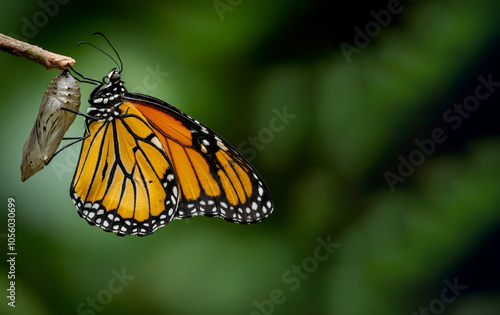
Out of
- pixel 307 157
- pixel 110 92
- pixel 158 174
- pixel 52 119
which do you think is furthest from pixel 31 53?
pixel 307 157

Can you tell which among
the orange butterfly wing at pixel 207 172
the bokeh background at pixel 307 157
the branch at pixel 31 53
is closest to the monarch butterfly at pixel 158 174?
the orange butterfly wing at pixel 207 172

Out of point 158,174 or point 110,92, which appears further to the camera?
point 158,174

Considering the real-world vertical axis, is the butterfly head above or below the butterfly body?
above

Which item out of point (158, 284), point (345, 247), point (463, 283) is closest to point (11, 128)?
point (158, 284)

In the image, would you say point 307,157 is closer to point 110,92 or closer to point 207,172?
point 207,172

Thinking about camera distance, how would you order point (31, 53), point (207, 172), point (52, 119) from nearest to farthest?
point (31, 53), point (52, 119), point (207, 172)

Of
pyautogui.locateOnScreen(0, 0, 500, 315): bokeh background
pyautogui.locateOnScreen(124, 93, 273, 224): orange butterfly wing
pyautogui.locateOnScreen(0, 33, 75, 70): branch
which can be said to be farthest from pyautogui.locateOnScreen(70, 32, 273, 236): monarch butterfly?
pyautogui.locateOnScreen(0, 33, 75, 70): branch

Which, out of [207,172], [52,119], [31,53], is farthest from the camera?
[207,172]

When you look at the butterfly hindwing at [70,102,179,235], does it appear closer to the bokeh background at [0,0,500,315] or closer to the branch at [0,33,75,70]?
the bokeh background at [0,0,500,315]
